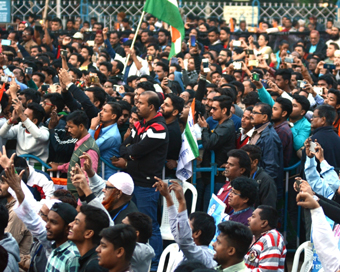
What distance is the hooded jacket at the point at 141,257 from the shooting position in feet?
15.4

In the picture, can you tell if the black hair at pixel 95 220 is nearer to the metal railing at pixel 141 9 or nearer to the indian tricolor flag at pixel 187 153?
the indian tricolor flag at pixel 187 153

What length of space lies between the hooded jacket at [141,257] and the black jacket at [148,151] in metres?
2.10

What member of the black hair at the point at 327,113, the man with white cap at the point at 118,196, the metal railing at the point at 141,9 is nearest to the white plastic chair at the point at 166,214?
the man with white cap at the point at 118,196

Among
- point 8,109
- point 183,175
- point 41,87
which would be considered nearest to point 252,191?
point 183,175

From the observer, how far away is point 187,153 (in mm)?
7215

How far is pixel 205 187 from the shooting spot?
7469 millimetres

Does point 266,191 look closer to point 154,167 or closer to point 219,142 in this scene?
point 219,142

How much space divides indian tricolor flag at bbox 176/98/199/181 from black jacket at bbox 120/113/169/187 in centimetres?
32

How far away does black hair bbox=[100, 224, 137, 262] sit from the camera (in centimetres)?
418

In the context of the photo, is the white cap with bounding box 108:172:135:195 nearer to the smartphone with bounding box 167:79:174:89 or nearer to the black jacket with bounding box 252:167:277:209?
the black jacket with bounding box 252:167:277:209

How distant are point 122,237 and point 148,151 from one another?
2.68 metres

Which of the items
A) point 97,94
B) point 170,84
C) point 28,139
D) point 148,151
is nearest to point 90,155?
point 148,151

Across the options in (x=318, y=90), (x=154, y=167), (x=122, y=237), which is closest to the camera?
(x=122, y=237)

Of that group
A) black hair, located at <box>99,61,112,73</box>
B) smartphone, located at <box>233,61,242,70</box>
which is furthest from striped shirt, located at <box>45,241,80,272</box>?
black hair, located at <box>99,61,112,73</box>
